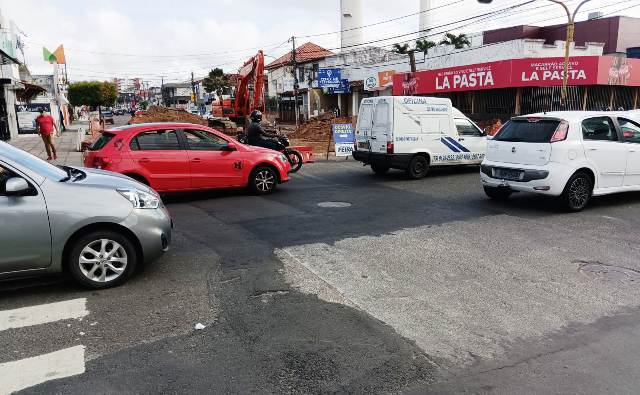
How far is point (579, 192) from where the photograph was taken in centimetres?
870

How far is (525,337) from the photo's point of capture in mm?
4082

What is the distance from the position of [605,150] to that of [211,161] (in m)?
7.34

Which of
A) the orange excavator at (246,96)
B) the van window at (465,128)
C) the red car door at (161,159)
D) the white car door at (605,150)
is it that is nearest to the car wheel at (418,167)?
the van window at (465,128)

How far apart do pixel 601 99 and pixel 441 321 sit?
26.7 metres

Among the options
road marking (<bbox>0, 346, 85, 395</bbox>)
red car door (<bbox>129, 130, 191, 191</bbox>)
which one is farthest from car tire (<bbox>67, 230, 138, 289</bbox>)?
red car door (<bbox>129, 130, 191, 191</bbox>)

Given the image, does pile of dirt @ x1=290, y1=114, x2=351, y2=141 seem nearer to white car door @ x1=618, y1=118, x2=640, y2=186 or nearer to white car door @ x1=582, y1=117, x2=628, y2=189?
white car door @ x1=618, y1=118, x2=640, y2=186

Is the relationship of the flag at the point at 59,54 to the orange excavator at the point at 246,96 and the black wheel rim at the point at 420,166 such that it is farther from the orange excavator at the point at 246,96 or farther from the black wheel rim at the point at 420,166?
the black wheel rim at the point at 420,166

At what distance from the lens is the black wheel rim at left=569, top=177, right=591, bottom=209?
8622 mm

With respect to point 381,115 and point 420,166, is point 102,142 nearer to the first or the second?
point 381,115

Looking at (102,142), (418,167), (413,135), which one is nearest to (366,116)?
(413,135)

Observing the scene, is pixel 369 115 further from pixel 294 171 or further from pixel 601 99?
pixel 601 99

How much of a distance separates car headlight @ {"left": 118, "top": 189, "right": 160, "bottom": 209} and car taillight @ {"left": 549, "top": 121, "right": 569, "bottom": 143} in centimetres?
657

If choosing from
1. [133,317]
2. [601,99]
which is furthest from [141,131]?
[601,99]

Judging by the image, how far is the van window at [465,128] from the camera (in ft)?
44.5
